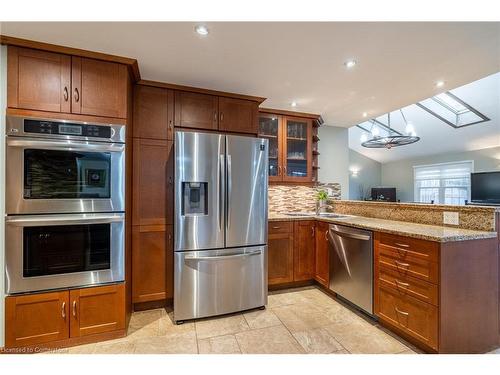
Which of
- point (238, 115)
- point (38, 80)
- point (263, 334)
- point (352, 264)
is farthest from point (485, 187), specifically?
point (38, 80)

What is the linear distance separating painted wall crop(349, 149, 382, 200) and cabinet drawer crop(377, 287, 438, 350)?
26.3 feet

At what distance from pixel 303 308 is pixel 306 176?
1.76m

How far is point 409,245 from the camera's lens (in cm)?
188

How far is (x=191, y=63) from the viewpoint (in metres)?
2.12

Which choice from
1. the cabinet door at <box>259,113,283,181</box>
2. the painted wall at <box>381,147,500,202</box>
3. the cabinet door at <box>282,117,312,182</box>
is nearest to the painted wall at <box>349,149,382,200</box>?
the painted wall at <box>381,147,500,202</box>

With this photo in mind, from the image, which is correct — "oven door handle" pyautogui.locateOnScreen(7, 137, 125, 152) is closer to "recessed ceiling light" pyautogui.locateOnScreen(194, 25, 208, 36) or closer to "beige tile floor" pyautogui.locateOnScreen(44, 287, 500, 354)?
"recessed ceiling light" pyautogui.locateOnScreen(194, 25, 208, 36)

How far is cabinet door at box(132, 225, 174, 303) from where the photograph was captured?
2379 millimetres

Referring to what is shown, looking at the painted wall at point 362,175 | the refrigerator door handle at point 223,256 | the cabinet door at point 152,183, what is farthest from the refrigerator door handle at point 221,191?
the painted wall at point 362,175

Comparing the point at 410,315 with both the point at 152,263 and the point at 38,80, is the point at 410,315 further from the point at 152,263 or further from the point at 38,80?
the point at 38,80

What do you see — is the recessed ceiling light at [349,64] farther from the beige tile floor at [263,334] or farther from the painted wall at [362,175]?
the painted wall at [362,175]

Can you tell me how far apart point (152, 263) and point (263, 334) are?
1.25 m

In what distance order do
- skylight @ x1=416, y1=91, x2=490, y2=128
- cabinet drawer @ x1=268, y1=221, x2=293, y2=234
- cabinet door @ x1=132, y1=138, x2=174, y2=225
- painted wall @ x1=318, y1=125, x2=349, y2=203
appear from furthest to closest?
skylight @ x1=416, y1=91, x2=490, y2=128 → painted wall @ x1=318, y1=125, x2=349, y2=203 → cabinet drawer @ x1=268, y1=221, x2=293, y2=234 → cabinet door @ x1=132, y1=138, x2=174, y2=225

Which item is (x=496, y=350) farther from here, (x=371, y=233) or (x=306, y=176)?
(x=306, y=176)
